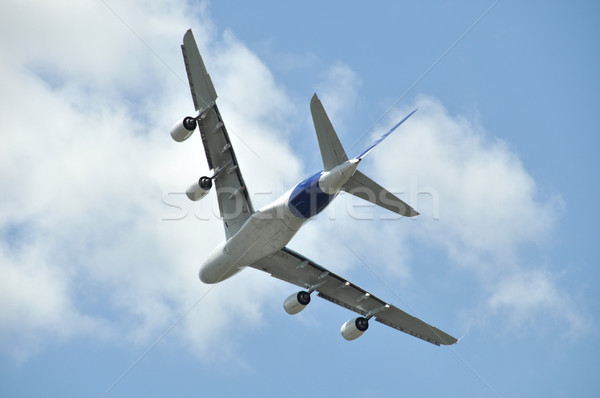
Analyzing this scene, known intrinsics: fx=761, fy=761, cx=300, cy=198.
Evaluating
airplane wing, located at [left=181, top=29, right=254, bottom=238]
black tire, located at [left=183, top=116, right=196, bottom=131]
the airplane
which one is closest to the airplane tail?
the airplane

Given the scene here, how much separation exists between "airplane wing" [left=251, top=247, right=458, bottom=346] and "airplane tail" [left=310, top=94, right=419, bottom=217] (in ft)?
20.2

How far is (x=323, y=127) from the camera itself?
34.1m

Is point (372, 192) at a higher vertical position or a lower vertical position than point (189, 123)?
higher

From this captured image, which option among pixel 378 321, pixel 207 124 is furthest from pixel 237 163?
pixel 378 321

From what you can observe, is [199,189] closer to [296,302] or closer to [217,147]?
[217,147]

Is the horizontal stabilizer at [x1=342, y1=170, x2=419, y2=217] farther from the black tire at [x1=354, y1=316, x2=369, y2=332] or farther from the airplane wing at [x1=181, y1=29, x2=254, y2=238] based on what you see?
the black tire at [x1=354, y1=316, x2=369, y2=332]

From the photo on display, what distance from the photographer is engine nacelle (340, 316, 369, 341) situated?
4172 cm

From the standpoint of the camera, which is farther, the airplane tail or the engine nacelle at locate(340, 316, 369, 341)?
the engine nacelle at locate(340, 316, 369, 341)

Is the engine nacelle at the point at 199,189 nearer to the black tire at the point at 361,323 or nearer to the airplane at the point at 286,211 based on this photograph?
the airplane at the point at 286,211

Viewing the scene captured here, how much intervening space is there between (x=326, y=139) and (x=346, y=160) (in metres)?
1.38

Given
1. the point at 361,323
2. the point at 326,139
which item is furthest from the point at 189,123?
the point at 361,323

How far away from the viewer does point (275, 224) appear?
37.4m

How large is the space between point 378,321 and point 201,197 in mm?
12996

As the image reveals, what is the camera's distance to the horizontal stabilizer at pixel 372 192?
121 feet
